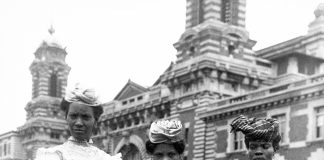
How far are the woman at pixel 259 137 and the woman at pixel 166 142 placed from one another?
0.49m

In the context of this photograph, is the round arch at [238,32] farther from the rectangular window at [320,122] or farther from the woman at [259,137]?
the woman at [259,137]

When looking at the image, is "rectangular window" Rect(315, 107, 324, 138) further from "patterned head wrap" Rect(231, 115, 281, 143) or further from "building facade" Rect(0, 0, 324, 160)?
"patterned head wrap" Rect(231, 115, 281, 143)

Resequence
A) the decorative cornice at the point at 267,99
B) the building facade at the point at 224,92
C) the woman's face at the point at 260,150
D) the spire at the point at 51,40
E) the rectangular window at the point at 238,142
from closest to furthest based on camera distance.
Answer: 1. the woman's face at the point at 260,150
2. the decorative cornice at the point at 267,99
3. the building facade at the point at 224,92
4. the rectangular window at the point at 238,142
5. the spire at the point at 51,40

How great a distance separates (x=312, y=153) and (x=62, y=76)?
36868 mm

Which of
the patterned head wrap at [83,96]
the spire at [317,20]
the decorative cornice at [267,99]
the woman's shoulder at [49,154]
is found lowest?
the woman's shoulder at [49,154]

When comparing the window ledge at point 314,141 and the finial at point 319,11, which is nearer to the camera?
the window ledge at point 314,141

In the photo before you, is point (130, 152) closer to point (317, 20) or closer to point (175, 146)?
point (317, 20)

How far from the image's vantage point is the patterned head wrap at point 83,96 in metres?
6.07

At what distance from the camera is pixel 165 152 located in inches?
240

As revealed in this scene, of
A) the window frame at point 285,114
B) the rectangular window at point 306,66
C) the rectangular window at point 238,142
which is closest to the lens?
the window frame at point 285,114

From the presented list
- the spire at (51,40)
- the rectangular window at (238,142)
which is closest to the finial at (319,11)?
the rectangular window at (238,142)

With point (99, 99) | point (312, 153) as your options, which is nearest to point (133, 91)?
point (312, 153)

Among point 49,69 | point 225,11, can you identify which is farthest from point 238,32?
point 49,69

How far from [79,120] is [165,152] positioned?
0.74 meters
